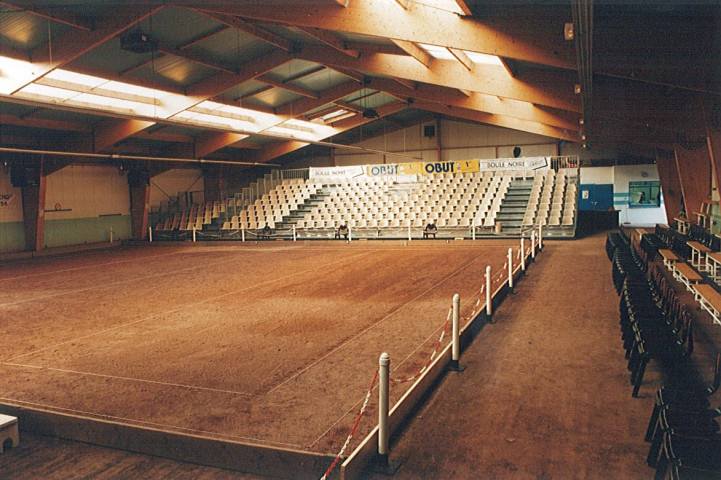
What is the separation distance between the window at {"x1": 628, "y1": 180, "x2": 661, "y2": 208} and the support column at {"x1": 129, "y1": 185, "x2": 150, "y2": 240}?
26.4 meters

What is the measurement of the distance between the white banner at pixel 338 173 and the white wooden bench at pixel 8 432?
71.7 ft

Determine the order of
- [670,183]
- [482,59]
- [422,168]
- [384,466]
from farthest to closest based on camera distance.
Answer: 1. [422,168]
2. [670,183]
3. [482,59]
4. [384,466]

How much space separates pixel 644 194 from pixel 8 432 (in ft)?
102

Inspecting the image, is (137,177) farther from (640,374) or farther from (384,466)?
(640,374)

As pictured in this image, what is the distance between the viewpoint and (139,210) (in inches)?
1075

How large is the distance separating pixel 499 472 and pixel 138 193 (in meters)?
26.7

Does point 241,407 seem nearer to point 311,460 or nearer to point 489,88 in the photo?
A: point 311,460

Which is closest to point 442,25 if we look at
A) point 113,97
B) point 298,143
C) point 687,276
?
point 687,276

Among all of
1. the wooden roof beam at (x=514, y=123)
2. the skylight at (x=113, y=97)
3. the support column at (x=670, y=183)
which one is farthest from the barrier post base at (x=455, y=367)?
the wooden roof beam at (x=514, y=123)

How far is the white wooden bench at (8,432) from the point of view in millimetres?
4758

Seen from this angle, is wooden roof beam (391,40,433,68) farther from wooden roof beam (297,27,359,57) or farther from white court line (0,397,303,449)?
white court line (0,397,303,449)

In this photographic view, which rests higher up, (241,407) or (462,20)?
(462,20)

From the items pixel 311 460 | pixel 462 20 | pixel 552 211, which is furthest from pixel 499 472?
pixel 552 211

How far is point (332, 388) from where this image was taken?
579 cm
